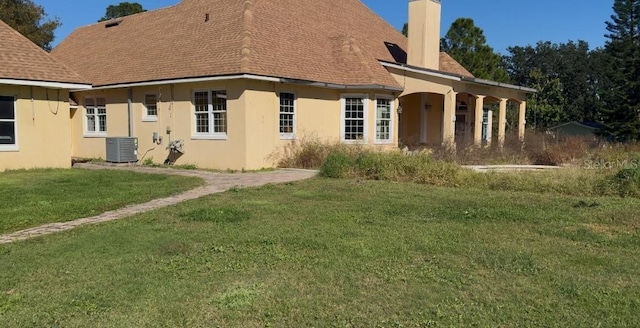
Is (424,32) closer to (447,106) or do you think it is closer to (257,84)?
(447,106)

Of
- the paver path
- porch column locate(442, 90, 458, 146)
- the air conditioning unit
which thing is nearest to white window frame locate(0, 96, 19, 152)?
the paver path

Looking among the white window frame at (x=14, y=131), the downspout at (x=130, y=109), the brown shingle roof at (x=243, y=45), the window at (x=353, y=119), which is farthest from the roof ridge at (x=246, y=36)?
the white window frame at (x=14, y=131)

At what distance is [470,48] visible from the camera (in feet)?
111

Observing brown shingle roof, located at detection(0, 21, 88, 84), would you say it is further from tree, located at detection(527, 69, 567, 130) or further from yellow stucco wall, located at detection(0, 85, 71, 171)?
tree, located at detection(527, 69, 567, 130)

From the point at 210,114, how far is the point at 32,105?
563 centimetres

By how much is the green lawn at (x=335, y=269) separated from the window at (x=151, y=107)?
1091 cm

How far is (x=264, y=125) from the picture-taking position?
16797 mm

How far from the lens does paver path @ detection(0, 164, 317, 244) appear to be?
7.56m

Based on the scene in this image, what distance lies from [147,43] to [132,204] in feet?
43.5

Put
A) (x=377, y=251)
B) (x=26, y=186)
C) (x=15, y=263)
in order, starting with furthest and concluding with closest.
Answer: (x=26, y=186) < (x=377, y=251) < (x=15, y=263)

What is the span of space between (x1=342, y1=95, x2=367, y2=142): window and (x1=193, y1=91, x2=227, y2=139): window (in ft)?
16.0

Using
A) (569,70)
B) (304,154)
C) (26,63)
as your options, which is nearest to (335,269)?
(304,154)

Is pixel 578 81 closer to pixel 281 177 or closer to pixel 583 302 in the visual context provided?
pixel 281 177

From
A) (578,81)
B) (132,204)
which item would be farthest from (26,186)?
(578,81)
